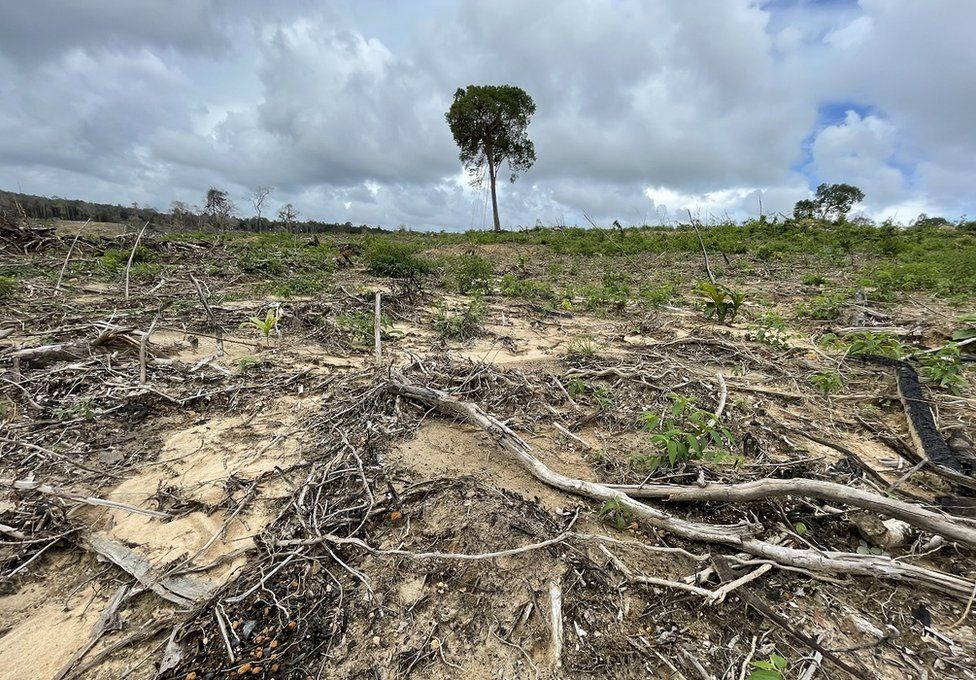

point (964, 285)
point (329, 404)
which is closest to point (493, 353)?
point (329, 404)

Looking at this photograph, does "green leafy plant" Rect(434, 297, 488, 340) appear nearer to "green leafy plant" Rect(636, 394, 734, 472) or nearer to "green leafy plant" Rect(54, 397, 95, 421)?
"green leafy plant" Rect(636, 394, 734, 472)

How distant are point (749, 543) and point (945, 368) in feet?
9.47

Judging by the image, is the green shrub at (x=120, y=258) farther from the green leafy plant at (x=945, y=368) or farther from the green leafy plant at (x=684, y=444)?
the green leafy plant at (x=945, y=368)

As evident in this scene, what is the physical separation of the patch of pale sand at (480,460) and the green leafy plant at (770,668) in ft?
2.94

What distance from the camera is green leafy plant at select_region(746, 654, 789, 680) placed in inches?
47.5

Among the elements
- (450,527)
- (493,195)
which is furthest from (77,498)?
(493,195)

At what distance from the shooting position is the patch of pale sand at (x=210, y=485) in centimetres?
188

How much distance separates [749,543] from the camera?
1697 mm

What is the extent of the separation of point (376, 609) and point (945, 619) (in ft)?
6.32

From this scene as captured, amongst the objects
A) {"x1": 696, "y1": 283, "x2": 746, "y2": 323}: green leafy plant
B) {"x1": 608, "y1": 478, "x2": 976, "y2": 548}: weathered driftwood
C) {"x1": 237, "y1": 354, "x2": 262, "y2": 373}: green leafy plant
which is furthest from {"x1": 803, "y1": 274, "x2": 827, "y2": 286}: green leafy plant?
{"x1": 237, "y1": 354, "x2": 262, "y2": 373}: green leafy plant

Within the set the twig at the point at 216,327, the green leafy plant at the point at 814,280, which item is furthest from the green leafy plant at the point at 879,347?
the twig at the point at 216,327

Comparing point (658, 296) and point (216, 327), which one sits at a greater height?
point (658, 296)

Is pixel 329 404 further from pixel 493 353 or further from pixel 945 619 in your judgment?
pixel 945 619

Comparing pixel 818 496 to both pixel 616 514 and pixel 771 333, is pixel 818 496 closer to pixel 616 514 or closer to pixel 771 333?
pixel 616 514
